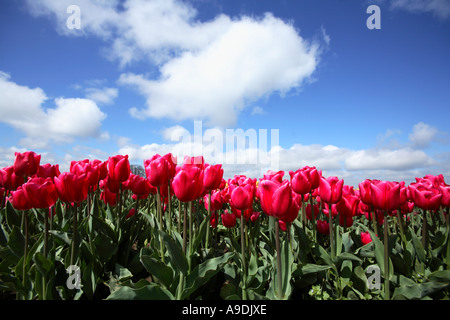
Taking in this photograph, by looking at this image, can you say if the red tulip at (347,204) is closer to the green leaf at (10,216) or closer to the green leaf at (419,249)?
the green leaf at (419,249)

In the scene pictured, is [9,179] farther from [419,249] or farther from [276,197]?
[419,249]

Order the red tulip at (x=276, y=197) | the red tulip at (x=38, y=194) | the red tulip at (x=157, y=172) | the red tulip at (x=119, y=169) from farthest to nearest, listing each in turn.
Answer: the red tulip at (x=119, y=169) → the red tulip at (x=157, y=172) → the red tulip at (x=38, y=194) → the red tulip at (x=276, y=197)

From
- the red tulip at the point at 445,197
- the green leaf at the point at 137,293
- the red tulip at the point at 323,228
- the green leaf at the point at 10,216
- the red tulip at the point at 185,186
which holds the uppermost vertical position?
the red tulip at the point at 185,186

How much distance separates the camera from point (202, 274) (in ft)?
7.57

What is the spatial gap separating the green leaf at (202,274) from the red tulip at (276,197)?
2.08ft

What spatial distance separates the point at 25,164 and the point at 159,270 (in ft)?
8.51

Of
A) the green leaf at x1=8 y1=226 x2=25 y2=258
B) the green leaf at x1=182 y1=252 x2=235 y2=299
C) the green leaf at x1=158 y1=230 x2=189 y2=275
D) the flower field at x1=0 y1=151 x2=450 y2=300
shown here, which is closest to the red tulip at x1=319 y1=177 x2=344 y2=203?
the flower field at x1=0 y1=151 x2=450 y2=300

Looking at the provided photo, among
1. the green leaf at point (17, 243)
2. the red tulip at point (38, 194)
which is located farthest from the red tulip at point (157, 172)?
the green leaf at point (17, 243)

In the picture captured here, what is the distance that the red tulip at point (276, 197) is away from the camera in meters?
2.05

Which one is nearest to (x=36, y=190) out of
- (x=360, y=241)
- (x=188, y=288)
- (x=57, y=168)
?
(x=188, y=288)

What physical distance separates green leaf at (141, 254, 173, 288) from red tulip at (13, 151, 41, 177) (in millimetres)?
2461

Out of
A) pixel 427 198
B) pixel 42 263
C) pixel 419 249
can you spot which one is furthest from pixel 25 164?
pixel 427 198

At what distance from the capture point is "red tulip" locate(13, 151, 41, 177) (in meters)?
3.40

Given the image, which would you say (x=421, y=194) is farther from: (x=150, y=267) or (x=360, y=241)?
(x=150, y=267)
